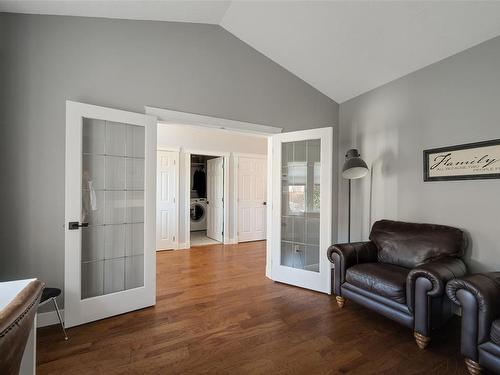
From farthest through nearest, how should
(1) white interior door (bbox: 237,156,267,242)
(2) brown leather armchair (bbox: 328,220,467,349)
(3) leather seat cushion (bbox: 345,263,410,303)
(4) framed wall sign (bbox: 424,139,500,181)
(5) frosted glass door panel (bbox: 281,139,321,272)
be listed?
(1) white interior door (bbox: 237,156,267,242)
(5) frosted glass door panel (bbox: 281,139,321,272)
(4) framed wall sign (bbox: 424,139,500,181)
(3) leather seat cushion (bbox: 345,263,410,303)
(2) brown leather armchair (bbox: 328,220,467,349)

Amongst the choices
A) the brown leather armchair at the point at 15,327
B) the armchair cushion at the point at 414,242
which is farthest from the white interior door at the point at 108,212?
the armchair cushion at the point at 414,242

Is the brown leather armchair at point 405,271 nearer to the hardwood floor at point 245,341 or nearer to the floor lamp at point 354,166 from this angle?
the hardwood floor at point 245,341

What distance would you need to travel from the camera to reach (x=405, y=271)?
2.23m

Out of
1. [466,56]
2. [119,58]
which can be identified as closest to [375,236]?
[466,56]

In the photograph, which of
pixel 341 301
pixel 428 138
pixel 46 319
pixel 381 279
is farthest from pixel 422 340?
pixel 46 319

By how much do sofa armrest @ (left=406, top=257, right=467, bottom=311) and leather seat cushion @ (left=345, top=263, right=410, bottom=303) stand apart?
76 mm

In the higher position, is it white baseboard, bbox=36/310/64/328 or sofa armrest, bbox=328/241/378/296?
sofa armrest, bbox=328/241/378/296

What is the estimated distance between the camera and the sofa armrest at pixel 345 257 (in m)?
2.45

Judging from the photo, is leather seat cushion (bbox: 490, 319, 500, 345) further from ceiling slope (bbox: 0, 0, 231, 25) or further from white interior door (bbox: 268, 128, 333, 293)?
ceiling slope (bbox: 0, 0, 231, 25)

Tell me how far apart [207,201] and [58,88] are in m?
4.26

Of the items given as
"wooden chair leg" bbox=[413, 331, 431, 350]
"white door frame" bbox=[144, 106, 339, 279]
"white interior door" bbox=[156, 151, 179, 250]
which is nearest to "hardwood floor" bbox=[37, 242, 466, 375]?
"wooden chair leg" bbox=[413, 331, 431, 350]

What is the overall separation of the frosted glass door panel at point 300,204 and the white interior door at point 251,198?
2225 mm

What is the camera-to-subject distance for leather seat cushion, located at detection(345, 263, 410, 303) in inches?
77.8

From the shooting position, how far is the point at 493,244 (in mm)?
2100
